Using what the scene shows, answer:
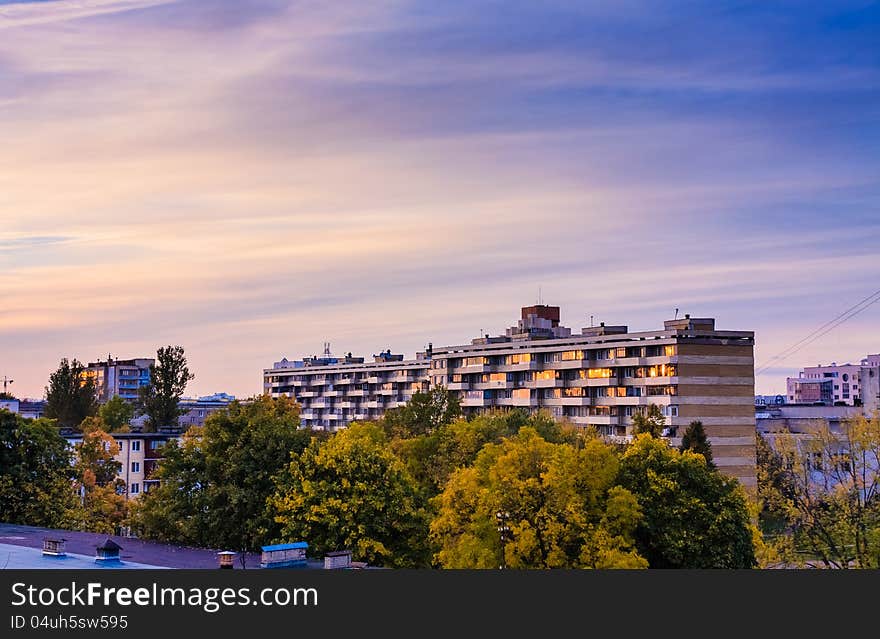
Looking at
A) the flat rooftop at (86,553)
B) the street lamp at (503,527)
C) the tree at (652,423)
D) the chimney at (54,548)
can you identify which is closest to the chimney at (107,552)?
the flat rooftop at (86,553)

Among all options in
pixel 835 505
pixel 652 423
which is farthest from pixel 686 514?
pixel 652 423

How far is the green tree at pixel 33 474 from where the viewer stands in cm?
6494

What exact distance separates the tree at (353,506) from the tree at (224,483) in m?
1.79

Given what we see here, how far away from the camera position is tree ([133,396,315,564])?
5728 cm

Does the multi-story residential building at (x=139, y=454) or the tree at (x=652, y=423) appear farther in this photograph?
the multi-story residential building at (x=139, y=454)

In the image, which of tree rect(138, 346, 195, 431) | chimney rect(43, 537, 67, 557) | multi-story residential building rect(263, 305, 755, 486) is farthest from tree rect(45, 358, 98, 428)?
chimney rect(43, 537, 67, 557)

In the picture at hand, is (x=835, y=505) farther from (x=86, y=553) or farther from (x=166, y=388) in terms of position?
(x=166, y=388)

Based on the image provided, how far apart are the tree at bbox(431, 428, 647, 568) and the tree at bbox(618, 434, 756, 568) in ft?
5.81

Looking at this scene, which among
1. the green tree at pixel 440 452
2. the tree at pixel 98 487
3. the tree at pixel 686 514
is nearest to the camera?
the tree at pixel 686 514

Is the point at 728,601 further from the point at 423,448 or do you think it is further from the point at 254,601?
the point at 423,448

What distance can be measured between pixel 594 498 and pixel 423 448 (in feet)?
76.2

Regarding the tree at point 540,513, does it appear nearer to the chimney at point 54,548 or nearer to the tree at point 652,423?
the chimney at point 54,548

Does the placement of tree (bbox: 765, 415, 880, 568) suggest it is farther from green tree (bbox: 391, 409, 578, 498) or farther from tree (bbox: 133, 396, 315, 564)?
tree (bbox: 133, 396, 315, 564)

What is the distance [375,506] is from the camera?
53812 millimetres
